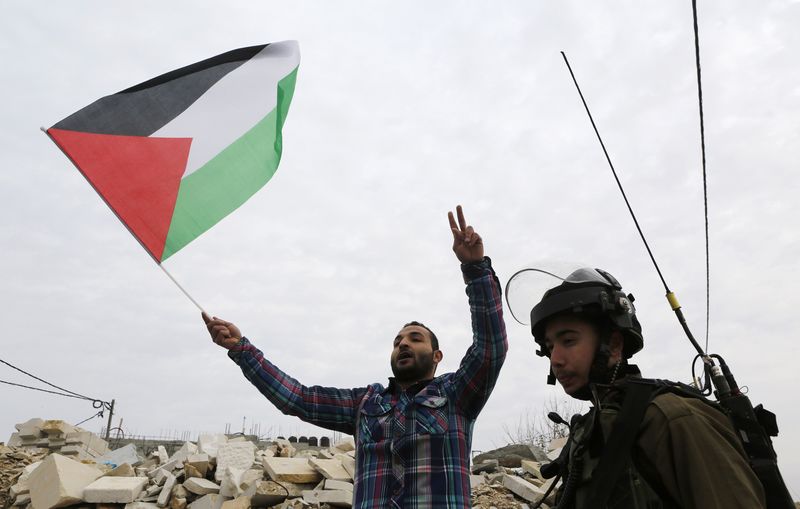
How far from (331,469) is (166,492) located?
6.71ft

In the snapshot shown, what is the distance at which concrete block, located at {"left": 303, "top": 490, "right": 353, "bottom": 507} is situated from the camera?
20.5 ft

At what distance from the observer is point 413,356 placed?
3521 mm

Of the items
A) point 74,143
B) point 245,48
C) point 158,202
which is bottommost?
point 158,202

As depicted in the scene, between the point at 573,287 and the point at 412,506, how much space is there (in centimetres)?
148

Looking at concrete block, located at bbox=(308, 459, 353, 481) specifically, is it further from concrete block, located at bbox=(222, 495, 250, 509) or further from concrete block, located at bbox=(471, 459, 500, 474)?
concrete block, located at bbox=(471, 459, 500, 474)

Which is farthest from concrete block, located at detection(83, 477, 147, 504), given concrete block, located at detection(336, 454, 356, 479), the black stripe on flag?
the black stripe on flag

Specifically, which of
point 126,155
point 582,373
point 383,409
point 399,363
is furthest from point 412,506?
point 126,155

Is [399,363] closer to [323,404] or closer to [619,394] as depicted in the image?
[323,404]

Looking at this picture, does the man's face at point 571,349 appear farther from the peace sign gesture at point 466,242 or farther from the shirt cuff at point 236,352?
the shirt cuff at point 236,352

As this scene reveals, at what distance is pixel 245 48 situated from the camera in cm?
478

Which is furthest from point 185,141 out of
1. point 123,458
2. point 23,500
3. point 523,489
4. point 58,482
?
point 123,458

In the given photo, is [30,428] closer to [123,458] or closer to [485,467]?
[123,458]

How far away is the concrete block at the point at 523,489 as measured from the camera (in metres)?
6.50

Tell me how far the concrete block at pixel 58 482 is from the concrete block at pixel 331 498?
9.19 feet
